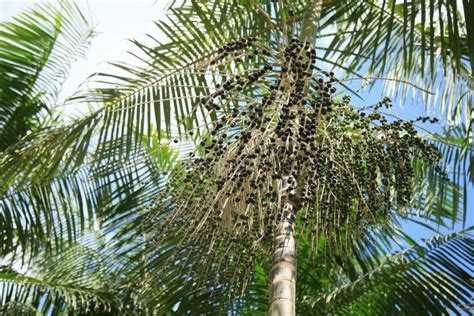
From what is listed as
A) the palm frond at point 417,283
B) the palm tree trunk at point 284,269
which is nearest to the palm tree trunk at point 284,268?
the palm tree trunk at point 284,269

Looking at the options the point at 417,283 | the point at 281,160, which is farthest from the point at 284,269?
the point at 417,283

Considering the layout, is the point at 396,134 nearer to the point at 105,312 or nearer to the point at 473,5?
the point at 473,5

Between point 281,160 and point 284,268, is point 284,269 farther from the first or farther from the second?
point 281,160

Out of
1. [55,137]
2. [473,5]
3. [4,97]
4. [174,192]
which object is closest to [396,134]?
[473,5]

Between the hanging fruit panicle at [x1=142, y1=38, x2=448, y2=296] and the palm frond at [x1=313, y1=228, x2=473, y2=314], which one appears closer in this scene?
the hanging fruit panicle at [x1=142, y1=38, x2=448, y2=296]

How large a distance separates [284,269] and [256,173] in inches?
15.6

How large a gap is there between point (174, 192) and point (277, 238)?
0.65 metres

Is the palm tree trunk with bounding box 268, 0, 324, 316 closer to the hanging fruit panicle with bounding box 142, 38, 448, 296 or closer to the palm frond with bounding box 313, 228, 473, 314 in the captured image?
the hanging fruit panicle with bounding box 142, 38, 448, 296

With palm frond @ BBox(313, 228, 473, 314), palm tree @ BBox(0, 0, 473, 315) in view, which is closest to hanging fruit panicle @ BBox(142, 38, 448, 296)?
palm tree @ BBox(0, 0, 473, 315)

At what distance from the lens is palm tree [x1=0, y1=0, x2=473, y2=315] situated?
117 inches

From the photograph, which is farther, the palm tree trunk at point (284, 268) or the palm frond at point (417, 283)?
the palm frond at point (417, 283)

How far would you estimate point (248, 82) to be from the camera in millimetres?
2945

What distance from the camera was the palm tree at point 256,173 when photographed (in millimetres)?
2980

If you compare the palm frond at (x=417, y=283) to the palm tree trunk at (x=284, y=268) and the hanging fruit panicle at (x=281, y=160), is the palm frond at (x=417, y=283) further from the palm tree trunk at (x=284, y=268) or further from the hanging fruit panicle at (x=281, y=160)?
the palm tree trunk at (x=284, y=268)
